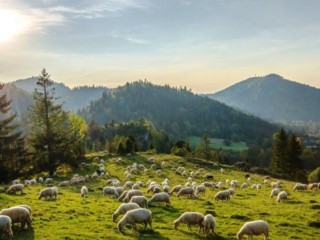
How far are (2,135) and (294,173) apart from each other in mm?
73045

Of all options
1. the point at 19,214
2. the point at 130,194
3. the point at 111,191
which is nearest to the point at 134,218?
the point at 19,214

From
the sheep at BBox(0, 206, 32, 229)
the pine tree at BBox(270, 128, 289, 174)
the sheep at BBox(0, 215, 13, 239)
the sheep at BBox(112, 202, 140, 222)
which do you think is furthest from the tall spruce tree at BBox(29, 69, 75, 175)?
the pine tree at BBox(270, 128, 289, 174)

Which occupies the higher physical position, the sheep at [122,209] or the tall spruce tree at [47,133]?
the tall spruce tree at [47,133]

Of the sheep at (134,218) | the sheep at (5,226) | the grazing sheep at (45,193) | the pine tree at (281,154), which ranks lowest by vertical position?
the pine tree at (281,154)

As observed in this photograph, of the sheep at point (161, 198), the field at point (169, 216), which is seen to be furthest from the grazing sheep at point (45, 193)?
the sheep at point (161, 198)

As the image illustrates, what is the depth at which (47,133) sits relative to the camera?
219 feet

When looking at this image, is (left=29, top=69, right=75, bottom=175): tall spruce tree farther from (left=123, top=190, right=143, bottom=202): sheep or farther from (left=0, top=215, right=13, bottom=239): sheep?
(left=0, top=215, right=13, bottom=239): sheep

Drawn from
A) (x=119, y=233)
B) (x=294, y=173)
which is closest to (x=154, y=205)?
(x=119, y=233)

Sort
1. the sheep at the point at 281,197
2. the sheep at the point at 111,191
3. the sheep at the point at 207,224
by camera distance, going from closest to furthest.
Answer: the sheep at the point at 207,224, the sheep at the point at 111,191, the sheep at the point at 281,197

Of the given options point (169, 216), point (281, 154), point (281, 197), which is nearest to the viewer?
A: point (169, 216)

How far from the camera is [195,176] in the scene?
64.0 metres

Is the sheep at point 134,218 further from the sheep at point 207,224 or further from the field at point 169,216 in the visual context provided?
the sheep at point 207,224

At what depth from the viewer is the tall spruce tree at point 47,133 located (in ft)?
214

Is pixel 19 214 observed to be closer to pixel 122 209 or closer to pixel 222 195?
pixel 122 209
